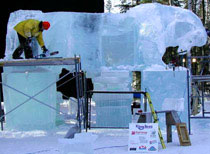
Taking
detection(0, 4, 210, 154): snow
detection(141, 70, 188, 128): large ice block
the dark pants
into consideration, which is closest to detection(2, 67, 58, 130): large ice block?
detection(0, 4, 210, 154): snow

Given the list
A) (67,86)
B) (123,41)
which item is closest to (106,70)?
(123,41)

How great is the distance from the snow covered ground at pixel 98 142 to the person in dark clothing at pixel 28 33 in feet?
6.04

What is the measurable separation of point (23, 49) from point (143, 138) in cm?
376

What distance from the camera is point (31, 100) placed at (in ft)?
27.6

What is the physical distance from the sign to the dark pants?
3.28 metres

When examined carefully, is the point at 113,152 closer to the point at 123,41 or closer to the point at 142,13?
the point at 123,41

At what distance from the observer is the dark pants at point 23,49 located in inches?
324

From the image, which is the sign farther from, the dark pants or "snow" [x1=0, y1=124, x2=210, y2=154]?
the dark pants

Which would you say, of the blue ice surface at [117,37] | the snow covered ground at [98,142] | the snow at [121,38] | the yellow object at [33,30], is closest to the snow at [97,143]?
the snow covered ground at [98,142]

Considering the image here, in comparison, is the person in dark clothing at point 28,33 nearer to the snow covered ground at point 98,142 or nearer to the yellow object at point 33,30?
the yellow object at point 33,30

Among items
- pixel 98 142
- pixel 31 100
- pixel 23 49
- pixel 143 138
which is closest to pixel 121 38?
pixel 23 49

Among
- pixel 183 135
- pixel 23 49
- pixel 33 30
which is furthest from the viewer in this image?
pixel 23 49

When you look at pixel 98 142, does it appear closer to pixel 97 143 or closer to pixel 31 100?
Answer: pixel 97 143

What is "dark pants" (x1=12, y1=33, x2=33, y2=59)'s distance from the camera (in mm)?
8234
